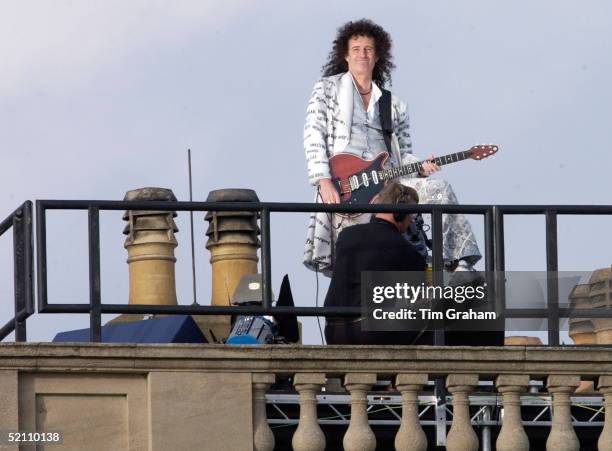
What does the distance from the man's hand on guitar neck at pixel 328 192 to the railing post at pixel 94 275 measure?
220cm

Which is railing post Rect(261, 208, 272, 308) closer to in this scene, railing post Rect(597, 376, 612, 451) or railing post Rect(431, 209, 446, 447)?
railing post Rect(431, 209, 446, 447)

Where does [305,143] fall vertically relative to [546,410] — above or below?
above

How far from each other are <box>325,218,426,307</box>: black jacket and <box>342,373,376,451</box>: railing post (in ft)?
2.16

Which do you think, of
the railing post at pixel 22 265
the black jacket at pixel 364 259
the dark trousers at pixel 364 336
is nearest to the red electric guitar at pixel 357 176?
the black jacket at pixel 364 259

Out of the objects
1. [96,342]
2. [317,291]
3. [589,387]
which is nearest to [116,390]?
[96,342]

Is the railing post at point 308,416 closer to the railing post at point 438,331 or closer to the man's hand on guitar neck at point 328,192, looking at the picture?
the railing post at point 438,331

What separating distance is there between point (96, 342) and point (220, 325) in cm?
460

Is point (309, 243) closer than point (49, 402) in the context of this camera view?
No

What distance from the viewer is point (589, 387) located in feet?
68.6

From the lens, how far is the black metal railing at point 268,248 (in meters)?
19.9

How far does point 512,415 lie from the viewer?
20.0 metres

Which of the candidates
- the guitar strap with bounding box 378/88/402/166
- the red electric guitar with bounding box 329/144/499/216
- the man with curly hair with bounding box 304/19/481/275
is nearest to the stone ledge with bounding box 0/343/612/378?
the man with curly hair with bounding box 304/19/481/275

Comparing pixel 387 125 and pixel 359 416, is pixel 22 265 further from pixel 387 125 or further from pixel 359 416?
pixel 387 125

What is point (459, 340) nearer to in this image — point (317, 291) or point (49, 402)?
point (317, 291)
